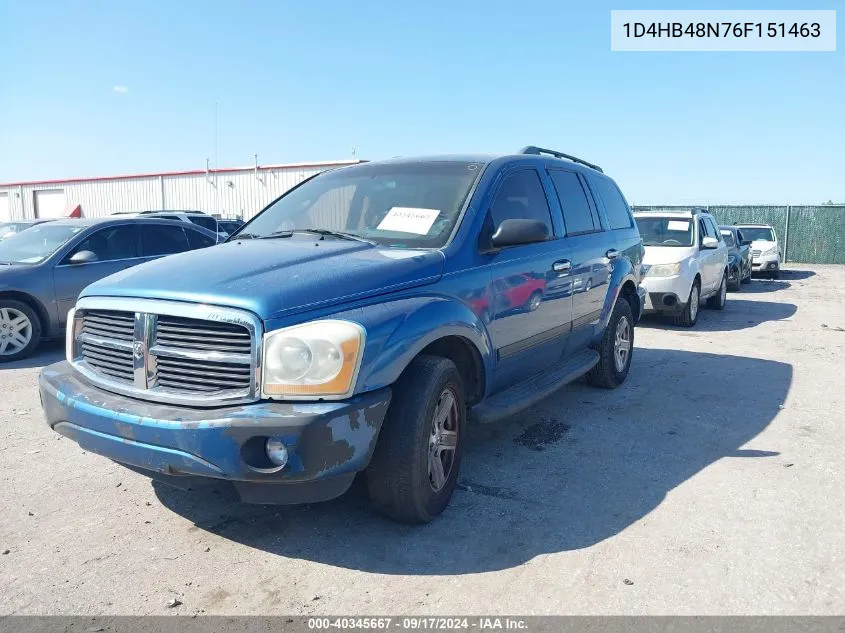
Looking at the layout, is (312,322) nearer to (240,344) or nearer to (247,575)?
(240,344)

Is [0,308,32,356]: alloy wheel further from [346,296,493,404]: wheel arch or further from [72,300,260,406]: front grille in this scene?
[346,296,493,404]: wheel arch

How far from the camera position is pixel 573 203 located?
5.50 m

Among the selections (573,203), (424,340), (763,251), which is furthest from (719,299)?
(424,340)

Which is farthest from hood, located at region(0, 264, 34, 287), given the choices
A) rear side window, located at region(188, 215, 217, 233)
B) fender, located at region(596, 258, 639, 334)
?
rear side window, located at region(188, 215, 217, 233)

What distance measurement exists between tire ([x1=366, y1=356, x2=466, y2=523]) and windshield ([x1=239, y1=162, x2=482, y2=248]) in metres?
0.85

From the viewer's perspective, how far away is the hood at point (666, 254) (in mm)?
10156

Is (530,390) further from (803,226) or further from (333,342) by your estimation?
(803,226)

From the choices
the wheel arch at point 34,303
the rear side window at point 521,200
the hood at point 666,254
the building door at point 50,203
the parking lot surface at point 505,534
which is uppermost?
the building door at point 50,203

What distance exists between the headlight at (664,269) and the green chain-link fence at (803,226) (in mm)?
17561

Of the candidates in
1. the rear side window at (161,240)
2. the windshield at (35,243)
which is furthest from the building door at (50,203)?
the rear side window at (161,240)

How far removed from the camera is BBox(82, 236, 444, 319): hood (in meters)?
3.03

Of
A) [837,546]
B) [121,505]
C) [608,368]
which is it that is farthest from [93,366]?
[608,368]

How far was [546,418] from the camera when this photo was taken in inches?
216

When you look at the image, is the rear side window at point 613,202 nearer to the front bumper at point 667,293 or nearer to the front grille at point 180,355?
the front bumper at point 667,293
